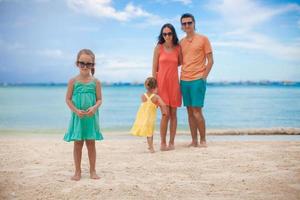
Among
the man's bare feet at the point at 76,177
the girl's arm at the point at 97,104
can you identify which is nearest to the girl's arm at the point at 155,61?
the girl's arm at the point at 97,104

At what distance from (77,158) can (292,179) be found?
7.84ft

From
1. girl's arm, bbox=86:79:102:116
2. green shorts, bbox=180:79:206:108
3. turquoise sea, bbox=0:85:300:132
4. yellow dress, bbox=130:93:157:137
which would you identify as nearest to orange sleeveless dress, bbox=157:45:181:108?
green shorts, bbox=180:79:206:108

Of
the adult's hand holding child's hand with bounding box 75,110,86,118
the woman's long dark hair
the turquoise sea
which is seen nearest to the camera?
the adult's hand holding child's hand with bounding box 75,110,86,118

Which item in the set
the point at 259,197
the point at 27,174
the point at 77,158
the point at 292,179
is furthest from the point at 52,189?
the point at 292,179

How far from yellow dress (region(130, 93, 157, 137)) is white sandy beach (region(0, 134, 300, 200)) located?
0.34 metres

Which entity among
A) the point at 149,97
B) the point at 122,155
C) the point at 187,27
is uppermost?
the point at 187,27

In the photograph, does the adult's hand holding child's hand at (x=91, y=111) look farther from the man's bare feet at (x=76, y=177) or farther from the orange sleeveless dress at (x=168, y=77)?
the orange sleeveless dress at (x=168, y=77)

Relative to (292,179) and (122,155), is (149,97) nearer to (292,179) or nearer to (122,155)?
(122,155)

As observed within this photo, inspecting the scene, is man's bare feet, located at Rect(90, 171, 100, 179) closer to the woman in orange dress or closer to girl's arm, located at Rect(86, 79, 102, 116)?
girl's arm, located at Rect(86, 79, 102, 116)

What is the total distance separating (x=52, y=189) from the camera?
410 centimetres

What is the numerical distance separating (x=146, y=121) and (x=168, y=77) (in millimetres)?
789

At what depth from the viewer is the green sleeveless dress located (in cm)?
436

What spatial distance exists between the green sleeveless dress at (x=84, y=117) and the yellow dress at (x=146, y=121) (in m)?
2.04

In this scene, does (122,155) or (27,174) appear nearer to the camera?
(27,174)
